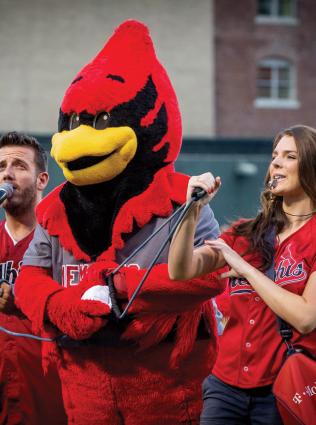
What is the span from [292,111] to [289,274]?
1024 inches

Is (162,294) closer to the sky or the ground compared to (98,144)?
closer to the ground

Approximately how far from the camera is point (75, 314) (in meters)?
3.75

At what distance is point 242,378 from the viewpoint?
352cm

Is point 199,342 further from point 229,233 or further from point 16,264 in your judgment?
point 16,264

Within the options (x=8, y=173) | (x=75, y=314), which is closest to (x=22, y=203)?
(x=8, y=173)

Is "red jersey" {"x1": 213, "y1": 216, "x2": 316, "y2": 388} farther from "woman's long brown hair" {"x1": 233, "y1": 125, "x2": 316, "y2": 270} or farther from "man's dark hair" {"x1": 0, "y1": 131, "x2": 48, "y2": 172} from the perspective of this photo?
"man's dark hair" {"x1": 0, "y1": 131, "x2": 48, "y2": 172}

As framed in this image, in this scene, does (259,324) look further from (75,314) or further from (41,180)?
(41,180)

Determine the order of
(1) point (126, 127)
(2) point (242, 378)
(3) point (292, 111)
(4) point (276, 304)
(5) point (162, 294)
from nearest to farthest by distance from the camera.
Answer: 1. (4) point (276, 304)
2. (2) point (242, 378)
3. (5) point (162, 294)
4. (1) point (126, 127)
5. (3) point (292, 111)

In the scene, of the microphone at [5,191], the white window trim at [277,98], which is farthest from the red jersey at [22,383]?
the white window trim at [277,98]

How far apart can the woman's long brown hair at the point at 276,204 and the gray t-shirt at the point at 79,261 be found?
242 millimetres

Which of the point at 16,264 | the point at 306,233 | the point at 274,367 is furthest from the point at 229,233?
the point at 16,264

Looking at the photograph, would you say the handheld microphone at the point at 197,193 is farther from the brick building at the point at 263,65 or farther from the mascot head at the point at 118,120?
the brick building at the point at 263,65

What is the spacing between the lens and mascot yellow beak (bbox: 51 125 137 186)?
396 centimetres

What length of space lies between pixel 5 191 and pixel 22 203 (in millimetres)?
342
